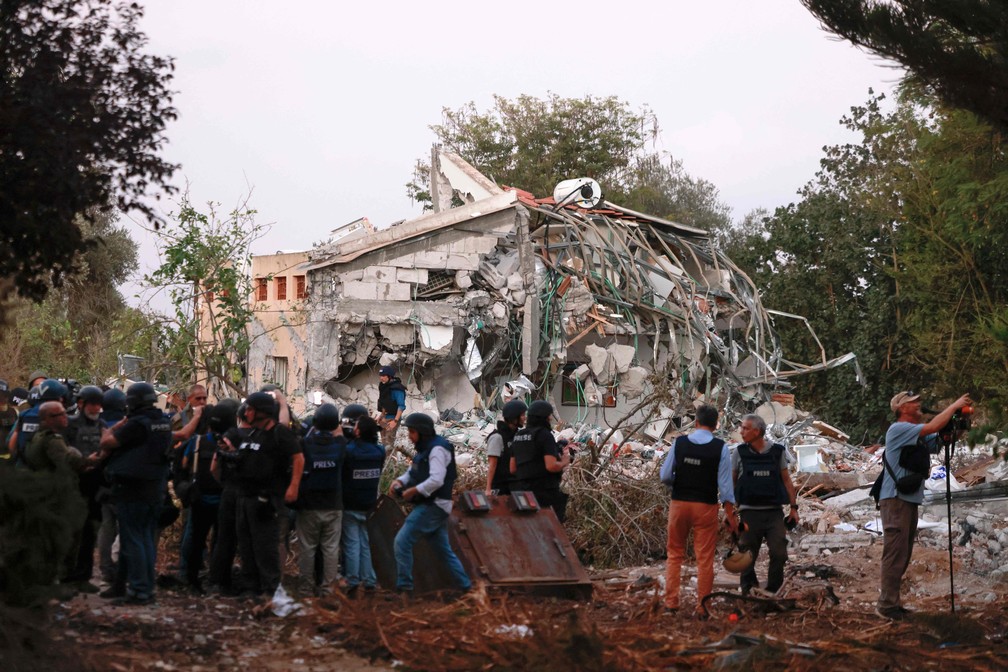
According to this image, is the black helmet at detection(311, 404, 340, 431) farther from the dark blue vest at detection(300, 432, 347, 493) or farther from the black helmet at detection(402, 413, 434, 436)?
the black helmet at detection(402, 413, 434, 436)

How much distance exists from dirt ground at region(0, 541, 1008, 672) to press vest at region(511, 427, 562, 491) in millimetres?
1212

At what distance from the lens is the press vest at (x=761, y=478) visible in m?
9.55

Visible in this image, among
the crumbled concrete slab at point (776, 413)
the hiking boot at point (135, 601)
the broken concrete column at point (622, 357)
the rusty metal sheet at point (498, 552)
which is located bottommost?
the hiking boot at point (135, 601)

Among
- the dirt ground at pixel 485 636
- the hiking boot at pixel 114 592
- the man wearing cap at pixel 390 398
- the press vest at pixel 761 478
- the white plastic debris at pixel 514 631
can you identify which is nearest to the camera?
the dirt ground at pixel 485 636

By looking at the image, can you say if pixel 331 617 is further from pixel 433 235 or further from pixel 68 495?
pixel 433 235

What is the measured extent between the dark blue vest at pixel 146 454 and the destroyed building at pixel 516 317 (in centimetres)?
1336

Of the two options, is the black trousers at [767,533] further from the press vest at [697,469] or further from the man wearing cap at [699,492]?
the press vest at [697,469]

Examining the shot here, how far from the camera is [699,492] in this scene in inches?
352

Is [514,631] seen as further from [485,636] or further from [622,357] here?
[622,357]

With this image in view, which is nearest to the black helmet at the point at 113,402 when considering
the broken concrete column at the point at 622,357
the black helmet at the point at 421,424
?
the black helmet at the point at 421,424

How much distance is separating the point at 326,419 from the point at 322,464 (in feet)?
1.28

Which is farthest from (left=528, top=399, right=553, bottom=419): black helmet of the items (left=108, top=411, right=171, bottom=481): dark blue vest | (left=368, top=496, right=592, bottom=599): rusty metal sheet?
(left=108, top=411, right=171, bottom=481): dark blue vest

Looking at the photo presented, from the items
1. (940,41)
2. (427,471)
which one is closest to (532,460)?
(427,471)

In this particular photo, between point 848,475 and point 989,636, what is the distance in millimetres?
10052
